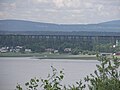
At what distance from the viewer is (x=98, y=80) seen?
8.23 ft

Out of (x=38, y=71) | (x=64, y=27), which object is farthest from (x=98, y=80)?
(x=38, y=71)

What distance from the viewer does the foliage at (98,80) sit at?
2.38 meters

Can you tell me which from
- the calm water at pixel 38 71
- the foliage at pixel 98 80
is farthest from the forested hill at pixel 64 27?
the foliage at pixel 98 80

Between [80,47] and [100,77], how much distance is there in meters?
4.11

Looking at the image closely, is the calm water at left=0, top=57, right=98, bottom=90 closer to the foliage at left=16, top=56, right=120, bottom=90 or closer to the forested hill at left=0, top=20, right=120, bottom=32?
the forested hill at left=0, top=20, right=120, bottom=32

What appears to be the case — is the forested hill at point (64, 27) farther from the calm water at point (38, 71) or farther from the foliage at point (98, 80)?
the foliage at point (98, 80)

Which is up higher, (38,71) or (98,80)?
(98,80)

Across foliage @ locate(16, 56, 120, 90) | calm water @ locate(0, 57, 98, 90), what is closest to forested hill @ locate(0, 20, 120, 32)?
calm water @ locate(0, 57, 98, 90)

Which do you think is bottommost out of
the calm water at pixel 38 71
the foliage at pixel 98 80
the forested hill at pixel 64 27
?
the calm water at pixel 38 71

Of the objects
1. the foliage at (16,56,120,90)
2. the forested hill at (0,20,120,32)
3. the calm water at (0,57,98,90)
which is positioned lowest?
the calm water at (0,57,98,90)

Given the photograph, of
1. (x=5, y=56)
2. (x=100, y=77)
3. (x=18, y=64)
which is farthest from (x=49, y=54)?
(x=100, y=77)

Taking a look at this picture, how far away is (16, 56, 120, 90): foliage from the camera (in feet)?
7.80

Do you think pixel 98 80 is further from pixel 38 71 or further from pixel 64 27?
pixel 38 71

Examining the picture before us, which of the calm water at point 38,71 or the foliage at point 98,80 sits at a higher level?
the foliage at point 98,80
